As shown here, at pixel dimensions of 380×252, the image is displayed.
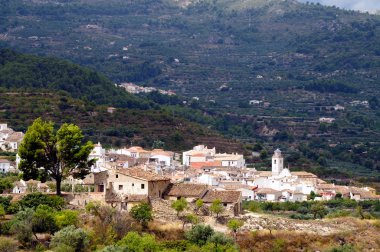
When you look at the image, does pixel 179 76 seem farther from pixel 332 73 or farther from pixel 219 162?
pixel 219 162

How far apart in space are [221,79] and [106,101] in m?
65.8

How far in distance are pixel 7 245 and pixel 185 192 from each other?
937cm

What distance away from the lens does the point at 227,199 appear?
40.4m

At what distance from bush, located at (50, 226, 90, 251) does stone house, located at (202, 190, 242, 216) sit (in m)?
7.07

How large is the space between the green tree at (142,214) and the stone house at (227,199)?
3708 millimetres

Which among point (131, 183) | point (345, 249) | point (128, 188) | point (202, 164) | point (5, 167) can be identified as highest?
point (202, 164)

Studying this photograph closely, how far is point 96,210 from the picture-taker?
121 ft

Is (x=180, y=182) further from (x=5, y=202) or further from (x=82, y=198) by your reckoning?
(x=5, y=202)

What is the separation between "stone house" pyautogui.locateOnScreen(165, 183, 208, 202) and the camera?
132 ft

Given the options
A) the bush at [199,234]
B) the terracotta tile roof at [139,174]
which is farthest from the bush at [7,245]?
the bush at [199,234]

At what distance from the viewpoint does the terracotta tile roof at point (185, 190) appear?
4047cm

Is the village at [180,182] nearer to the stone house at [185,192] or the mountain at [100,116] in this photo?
the stone house at [185,192]

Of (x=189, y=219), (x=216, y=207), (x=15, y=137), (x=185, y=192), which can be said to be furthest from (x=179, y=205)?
(x=15, y=137)

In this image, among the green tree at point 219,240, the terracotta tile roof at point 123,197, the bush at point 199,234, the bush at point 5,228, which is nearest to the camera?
the bush at point 5,228
